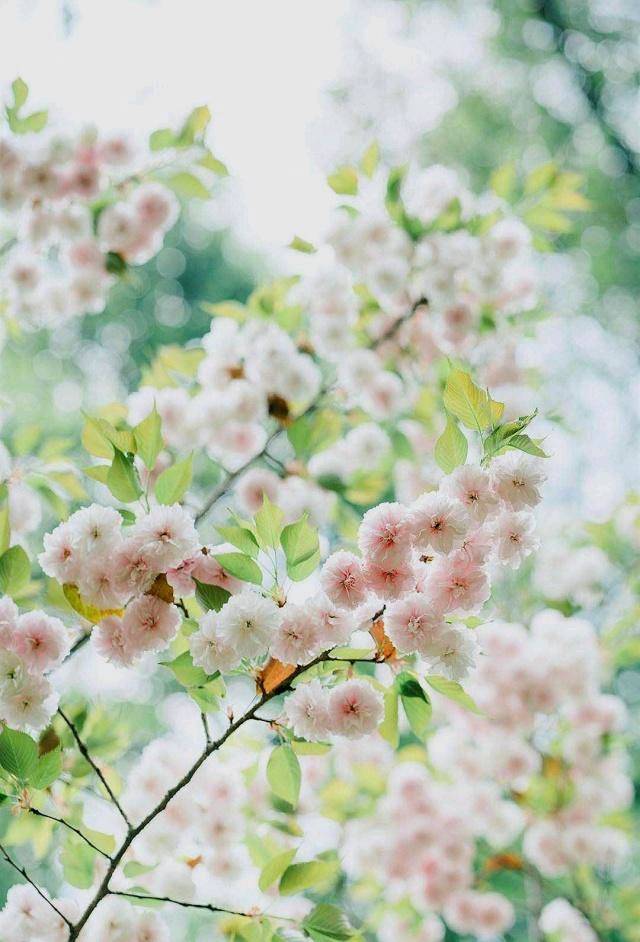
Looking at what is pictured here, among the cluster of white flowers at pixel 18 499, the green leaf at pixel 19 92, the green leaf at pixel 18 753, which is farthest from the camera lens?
the green leaf at pixel 19 92

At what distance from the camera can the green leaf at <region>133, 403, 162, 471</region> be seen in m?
0.99

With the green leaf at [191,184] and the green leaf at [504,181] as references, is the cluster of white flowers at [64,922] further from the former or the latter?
the green leaf at [504,181]

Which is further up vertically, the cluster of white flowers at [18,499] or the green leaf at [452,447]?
the green leaf at [452,447]

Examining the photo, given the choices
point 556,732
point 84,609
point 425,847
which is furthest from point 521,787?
point 84,609

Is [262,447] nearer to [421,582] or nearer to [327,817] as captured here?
[327,817]

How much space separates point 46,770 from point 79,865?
10.9 inches

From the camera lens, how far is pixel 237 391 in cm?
177

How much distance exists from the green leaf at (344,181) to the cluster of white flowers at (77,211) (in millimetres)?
371

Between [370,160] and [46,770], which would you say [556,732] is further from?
[46,770]

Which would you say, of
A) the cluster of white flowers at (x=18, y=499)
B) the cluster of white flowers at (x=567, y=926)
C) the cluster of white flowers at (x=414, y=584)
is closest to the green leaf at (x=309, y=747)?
the cluster of white flowers at (x=414, y=584)

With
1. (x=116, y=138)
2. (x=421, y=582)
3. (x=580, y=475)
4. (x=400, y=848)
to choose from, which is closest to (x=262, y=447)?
(x=116, y=138)

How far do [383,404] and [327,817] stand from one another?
980mm

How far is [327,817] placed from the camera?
6.31ft

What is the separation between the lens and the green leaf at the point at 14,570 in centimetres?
101
